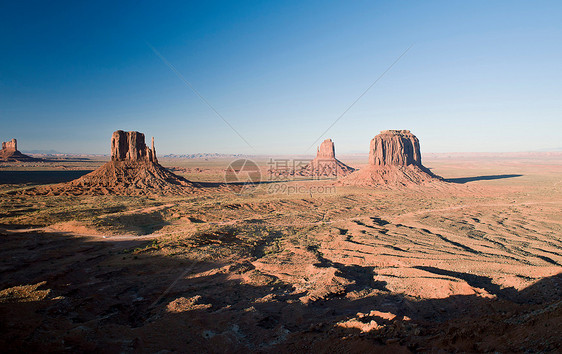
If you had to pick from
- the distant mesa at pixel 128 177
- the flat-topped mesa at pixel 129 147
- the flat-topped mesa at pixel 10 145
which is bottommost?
the distant mesa at pixel 128 177

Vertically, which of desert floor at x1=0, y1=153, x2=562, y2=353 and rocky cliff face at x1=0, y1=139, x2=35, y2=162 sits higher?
rocky cliff face at x1=0, y1=139, x2=35, y2=162

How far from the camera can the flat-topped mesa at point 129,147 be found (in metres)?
52.2

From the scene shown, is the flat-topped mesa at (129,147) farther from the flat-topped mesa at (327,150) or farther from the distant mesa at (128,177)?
the flat-topped mesa at (327,150)

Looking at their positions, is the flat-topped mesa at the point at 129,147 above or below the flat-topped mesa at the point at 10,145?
below

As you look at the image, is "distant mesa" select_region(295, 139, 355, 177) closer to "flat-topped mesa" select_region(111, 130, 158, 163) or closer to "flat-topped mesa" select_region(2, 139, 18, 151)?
"flat-topped mesa" select_region(111, 130, 158, 163)

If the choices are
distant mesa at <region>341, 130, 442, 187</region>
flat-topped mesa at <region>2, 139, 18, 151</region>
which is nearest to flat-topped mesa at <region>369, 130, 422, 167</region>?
distant mesa at <region>341, 130, 442, 187</region>

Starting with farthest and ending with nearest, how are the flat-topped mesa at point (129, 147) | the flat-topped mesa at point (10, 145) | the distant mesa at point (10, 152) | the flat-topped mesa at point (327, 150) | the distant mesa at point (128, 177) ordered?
the flat-topped mesa at point (10, 145) < the distant mesa at point (10, 152) < the flat-topped mesa at point (327, 150) < the flat-topped mesa at point (129, 147) < the distant mesa at point (128, 177)

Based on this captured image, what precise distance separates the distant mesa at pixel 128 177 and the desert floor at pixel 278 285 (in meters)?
19.4

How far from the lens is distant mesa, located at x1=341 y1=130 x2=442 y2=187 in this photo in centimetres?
6088

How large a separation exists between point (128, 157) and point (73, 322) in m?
52.0

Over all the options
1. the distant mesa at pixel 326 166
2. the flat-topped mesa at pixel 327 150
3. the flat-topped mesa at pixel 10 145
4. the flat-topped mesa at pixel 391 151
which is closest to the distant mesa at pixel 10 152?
the flat-topped mesa at pixel 10 145

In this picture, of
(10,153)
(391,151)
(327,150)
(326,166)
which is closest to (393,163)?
(391,151)

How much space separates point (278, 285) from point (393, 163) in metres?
60.7

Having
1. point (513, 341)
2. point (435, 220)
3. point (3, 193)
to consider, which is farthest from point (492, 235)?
point (3, 193)
